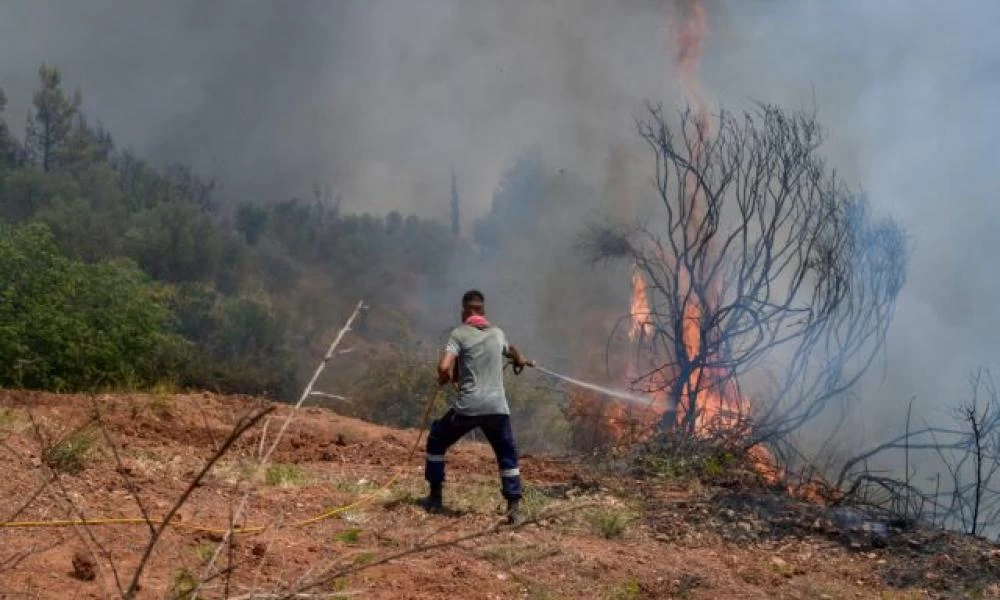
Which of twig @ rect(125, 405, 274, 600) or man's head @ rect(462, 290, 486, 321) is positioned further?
man's head @ rect(462, 290, 486, 321)

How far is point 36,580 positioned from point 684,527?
477cm

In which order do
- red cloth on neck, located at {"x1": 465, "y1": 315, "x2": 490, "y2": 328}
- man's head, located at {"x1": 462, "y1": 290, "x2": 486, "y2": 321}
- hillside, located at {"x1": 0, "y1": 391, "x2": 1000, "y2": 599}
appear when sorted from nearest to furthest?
hillside, located at {"x1": 0, "y1": 391, "x2": 1000, "y2": 599} → red cloth on neck, located at {"x1": 465, "y1": 315, "x2": 490, "y2": 328} → man's head, located at {"x1": 462, "y1": 290, "x2": 486, "y2": 321}

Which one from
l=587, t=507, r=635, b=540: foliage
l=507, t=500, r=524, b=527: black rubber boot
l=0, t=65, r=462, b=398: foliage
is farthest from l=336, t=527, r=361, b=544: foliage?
l=0, t=65, r=462, b=398: foliage

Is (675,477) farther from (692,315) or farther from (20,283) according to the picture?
(20,283)

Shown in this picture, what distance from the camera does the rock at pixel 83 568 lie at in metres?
5.00

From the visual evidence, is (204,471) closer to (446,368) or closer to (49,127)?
(446,368)

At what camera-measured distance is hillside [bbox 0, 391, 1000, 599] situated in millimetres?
5391

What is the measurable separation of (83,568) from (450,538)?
2639mm

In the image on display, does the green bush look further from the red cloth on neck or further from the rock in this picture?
the red cloth on neck

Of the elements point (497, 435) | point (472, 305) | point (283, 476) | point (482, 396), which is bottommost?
point (283, 476)

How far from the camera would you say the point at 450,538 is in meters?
7.03

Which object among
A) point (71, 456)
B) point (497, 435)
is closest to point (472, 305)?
point (497, 435)

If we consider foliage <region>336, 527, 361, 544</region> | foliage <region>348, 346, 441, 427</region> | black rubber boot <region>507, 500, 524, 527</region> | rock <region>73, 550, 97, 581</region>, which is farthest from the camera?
foliage <region>348, 346, 441, 427</region>

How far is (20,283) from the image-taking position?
1560 cm
